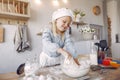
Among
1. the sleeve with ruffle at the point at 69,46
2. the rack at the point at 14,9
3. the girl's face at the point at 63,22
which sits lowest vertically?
the sleeve with ruffle at the point at 69,46

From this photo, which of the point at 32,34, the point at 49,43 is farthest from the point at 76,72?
the point at 32,34

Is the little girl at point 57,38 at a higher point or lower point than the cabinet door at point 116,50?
higher

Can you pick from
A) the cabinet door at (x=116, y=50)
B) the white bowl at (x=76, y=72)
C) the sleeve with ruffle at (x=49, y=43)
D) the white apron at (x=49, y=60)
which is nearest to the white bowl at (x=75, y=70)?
the white bowl at (x=76, y=72)

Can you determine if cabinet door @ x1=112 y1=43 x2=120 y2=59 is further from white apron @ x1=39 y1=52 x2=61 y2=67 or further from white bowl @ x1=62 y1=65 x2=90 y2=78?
white bowl @ x1=62 y1=65 x2=90 y2=78

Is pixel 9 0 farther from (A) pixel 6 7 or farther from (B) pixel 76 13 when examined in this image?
(B) pixel 76 13

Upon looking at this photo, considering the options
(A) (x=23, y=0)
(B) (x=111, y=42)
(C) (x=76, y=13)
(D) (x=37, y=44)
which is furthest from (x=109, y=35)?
(A) (x=23, y=0)

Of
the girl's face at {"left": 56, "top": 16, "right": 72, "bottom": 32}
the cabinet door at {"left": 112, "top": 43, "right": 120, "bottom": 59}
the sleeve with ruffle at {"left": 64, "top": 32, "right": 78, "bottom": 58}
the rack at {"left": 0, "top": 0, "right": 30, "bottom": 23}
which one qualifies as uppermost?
the rack at {"left": 0, "top": 0, "right": 30, "bottom": 23}

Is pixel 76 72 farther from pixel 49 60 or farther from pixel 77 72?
pixel 49 60

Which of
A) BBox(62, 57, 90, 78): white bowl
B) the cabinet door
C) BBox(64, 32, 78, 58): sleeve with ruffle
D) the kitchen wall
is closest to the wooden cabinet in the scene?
the kitchen wall

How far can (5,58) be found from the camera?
2.61 m

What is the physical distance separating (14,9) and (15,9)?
0.07 feet

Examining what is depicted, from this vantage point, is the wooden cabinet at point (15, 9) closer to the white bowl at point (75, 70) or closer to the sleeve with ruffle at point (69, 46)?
the sleeve with ruffle at point (69, 46)

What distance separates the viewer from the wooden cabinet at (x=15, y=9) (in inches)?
97.7

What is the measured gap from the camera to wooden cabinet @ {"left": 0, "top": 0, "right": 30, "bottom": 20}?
248 cm
